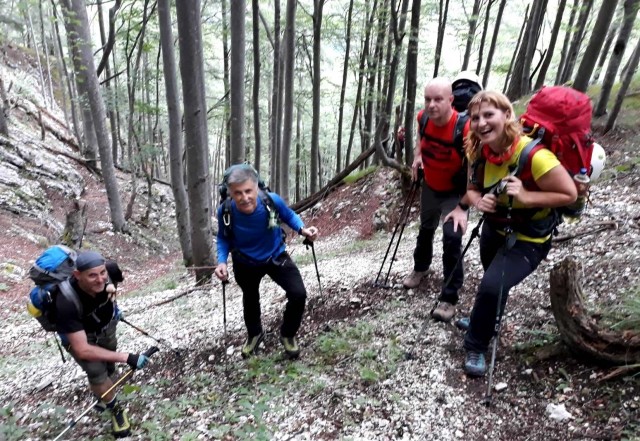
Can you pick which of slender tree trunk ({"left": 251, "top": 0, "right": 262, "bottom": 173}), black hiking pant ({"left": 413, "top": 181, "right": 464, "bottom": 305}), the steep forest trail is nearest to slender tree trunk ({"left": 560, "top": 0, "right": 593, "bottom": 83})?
the steep forest trail

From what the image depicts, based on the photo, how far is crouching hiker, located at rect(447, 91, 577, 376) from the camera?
2705 millimetres

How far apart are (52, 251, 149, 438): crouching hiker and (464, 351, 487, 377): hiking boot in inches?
112

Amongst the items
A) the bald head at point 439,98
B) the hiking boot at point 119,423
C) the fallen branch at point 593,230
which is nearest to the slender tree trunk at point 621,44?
the fallen branch at point 593,230

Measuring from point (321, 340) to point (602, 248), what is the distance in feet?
11.8

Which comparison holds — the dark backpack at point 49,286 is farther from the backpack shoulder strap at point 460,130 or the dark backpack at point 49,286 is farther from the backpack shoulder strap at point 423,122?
the backpack shoulder strap at point 460,130

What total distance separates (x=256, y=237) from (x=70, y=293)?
5.60ft

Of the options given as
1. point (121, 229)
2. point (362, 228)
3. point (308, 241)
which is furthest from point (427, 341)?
point (121, 229)

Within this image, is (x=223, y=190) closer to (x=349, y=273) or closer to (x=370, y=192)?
(x=349, y=273)

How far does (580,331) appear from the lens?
310 centimetres

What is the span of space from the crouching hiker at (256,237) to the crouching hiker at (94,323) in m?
1.08

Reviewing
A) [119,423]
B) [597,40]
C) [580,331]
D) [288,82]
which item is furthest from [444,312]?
[288,82]

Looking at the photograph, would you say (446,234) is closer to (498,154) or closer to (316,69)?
(498,154)

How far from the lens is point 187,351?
512cm

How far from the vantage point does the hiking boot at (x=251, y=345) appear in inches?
179
